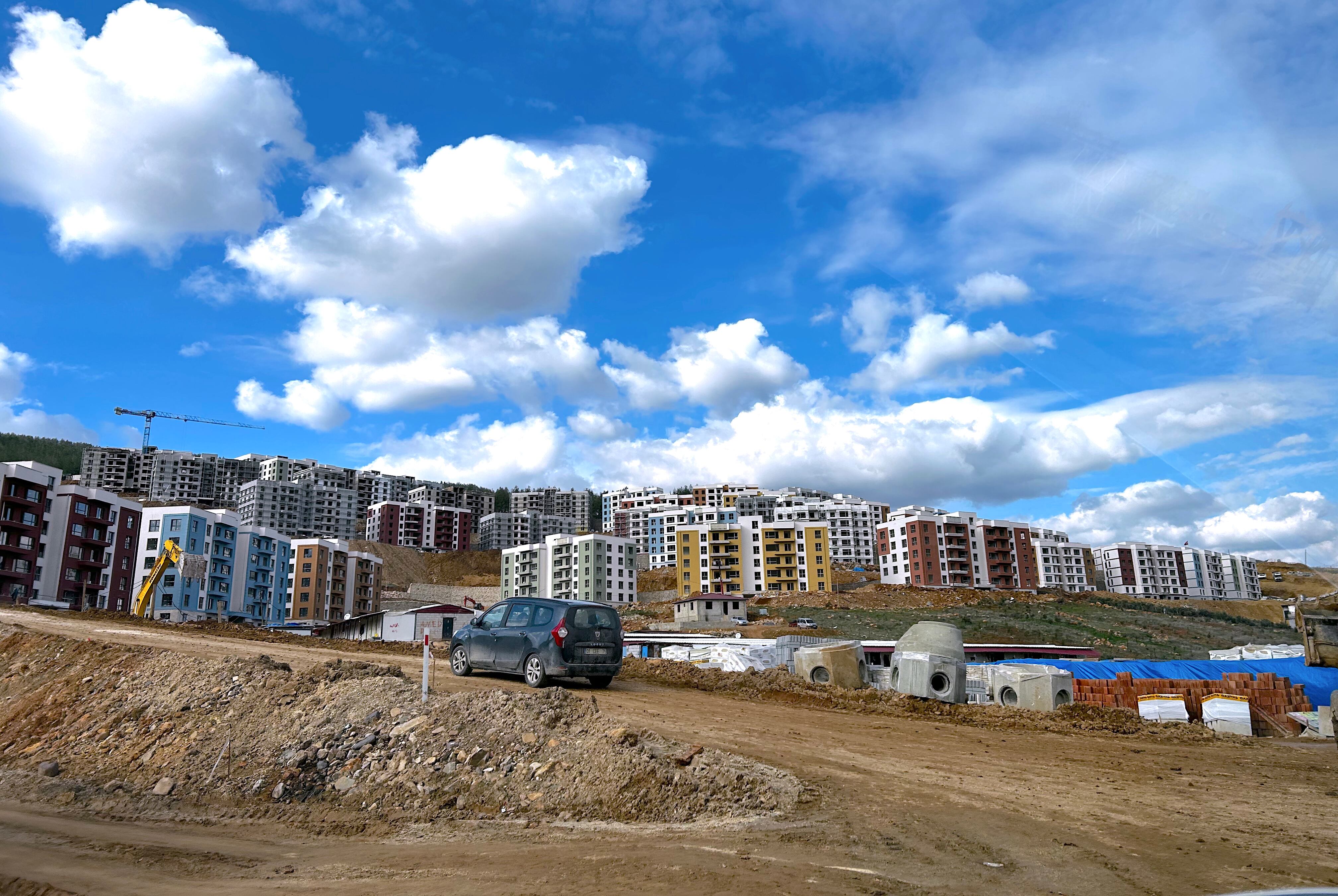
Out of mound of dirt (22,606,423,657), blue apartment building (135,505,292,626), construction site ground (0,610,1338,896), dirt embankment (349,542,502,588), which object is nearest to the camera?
construction site ground (0,610,1338,896)

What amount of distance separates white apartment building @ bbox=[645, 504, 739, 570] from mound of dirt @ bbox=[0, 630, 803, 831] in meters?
142

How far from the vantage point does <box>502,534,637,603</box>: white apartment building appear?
114312 millimetres

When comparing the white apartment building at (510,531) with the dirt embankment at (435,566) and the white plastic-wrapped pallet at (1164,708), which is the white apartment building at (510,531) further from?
the white plastic-wrapped pallet at (1164,708)

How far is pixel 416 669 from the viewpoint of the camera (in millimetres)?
18125

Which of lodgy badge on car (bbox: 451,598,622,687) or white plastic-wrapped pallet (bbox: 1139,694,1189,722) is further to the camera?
white plastic-wrapped pallet (bbox: 1139,694,1189,722)

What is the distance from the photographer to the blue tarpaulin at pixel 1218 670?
23453 mm

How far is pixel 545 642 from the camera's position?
50.6ft

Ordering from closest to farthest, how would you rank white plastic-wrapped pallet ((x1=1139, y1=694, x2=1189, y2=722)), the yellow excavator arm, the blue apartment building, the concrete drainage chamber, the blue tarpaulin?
the concrete drainage chamber
white plastic-wrapped pallet ((x1=1139, y1=694, x2=1189, y2=722))
the blue tarpaulin
the yellow excavator arm
the blue apartment building

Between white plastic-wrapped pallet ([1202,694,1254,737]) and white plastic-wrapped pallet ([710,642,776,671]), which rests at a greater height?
white plastic-wrapped pallet ([710,642,776,671])

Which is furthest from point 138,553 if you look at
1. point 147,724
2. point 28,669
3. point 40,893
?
point 40,893

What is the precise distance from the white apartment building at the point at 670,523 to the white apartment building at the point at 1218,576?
9255 cm

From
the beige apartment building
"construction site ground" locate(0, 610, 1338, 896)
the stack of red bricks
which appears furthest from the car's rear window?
the beige apartment building

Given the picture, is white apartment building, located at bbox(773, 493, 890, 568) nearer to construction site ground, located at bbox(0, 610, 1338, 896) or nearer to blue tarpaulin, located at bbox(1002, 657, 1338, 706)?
blue tarpaulin, located at bbox(1002, 657, 1338, 706)

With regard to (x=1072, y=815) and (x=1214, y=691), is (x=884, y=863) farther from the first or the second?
(x=1214, y=691)
